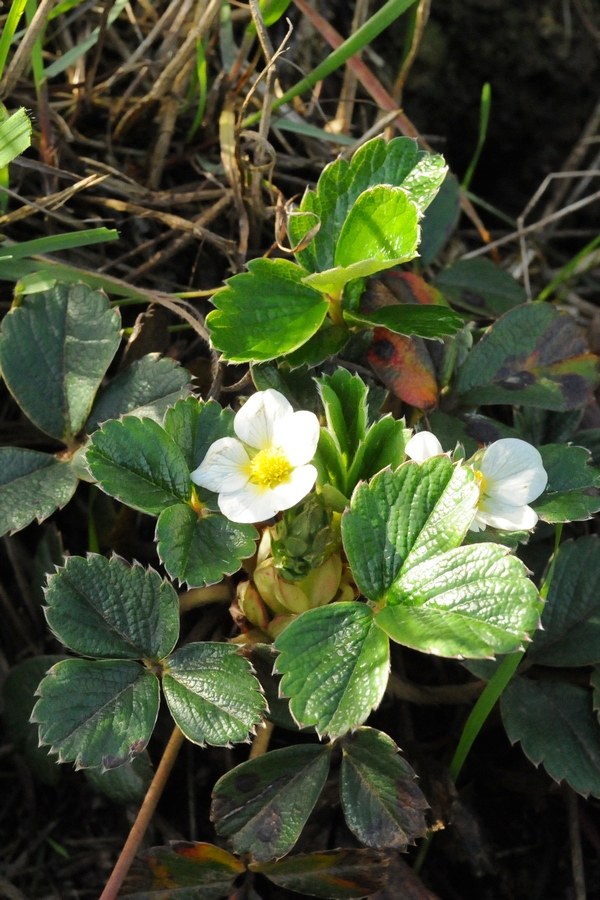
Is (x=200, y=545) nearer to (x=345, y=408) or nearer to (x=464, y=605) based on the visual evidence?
(x=345, y=408)

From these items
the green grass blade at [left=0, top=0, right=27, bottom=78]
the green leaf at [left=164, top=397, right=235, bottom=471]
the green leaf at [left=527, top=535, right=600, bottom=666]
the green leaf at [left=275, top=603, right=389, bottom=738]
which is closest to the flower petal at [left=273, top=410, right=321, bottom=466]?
the green leaf at [left=164, top=397, right=235, bottom=471]

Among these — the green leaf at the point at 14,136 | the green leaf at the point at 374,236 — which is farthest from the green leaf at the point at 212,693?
the green leaf at the point at 14,136

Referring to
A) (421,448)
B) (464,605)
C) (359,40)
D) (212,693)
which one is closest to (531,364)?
(421,448)

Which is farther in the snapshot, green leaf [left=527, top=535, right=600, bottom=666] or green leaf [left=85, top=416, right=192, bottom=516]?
green leaf [left=527, top=535, right=600, bottom=666]

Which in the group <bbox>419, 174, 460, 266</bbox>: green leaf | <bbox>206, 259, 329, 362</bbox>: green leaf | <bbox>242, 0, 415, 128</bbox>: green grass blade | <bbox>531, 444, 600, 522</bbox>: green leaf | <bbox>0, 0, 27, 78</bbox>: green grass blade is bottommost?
<bbox>531, 444, 600, 522</bbox>: green leaf

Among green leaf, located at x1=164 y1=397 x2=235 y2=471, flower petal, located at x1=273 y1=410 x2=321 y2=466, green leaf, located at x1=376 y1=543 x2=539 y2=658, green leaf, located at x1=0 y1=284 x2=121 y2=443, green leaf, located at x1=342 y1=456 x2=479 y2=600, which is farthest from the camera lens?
green leaf, located at x1=0 y1=284 x2=121 y2=443

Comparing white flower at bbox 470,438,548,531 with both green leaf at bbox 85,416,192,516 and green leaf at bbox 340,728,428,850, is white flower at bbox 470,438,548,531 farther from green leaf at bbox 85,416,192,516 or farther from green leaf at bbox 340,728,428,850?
green leaf at bbox 85,416,192,516

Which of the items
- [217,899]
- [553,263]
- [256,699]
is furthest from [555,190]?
[217,899]
